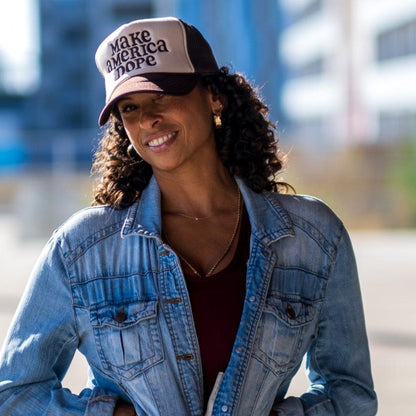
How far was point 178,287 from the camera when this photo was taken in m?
2.29

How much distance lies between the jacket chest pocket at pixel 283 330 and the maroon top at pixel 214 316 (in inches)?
2.6

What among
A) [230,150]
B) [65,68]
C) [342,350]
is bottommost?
[342,350]

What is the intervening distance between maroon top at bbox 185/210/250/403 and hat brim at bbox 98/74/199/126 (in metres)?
0.44

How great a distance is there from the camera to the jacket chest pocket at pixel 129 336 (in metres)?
2.27

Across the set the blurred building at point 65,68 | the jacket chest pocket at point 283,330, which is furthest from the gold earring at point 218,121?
the blurred building at point 65,68

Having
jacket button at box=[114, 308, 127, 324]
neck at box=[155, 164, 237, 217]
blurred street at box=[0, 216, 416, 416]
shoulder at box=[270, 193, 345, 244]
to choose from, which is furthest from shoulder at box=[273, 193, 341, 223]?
blurred street at box=[0, 216, 416, 416]

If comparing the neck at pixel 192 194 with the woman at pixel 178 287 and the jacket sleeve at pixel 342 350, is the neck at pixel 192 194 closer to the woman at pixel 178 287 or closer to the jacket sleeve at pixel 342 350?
the woman at pixel 178 287

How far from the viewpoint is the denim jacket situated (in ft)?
7.46

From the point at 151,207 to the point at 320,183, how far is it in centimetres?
1257

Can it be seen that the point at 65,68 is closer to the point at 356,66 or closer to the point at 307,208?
the point at 356,66

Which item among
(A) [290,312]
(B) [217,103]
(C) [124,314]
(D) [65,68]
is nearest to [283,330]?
(A) [290,312]

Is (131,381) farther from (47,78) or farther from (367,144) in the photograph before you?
(47,78)

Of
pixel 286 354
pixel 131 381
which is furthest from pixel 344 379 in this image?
pixel 131 381

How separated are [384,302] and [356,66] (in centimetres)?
3386
